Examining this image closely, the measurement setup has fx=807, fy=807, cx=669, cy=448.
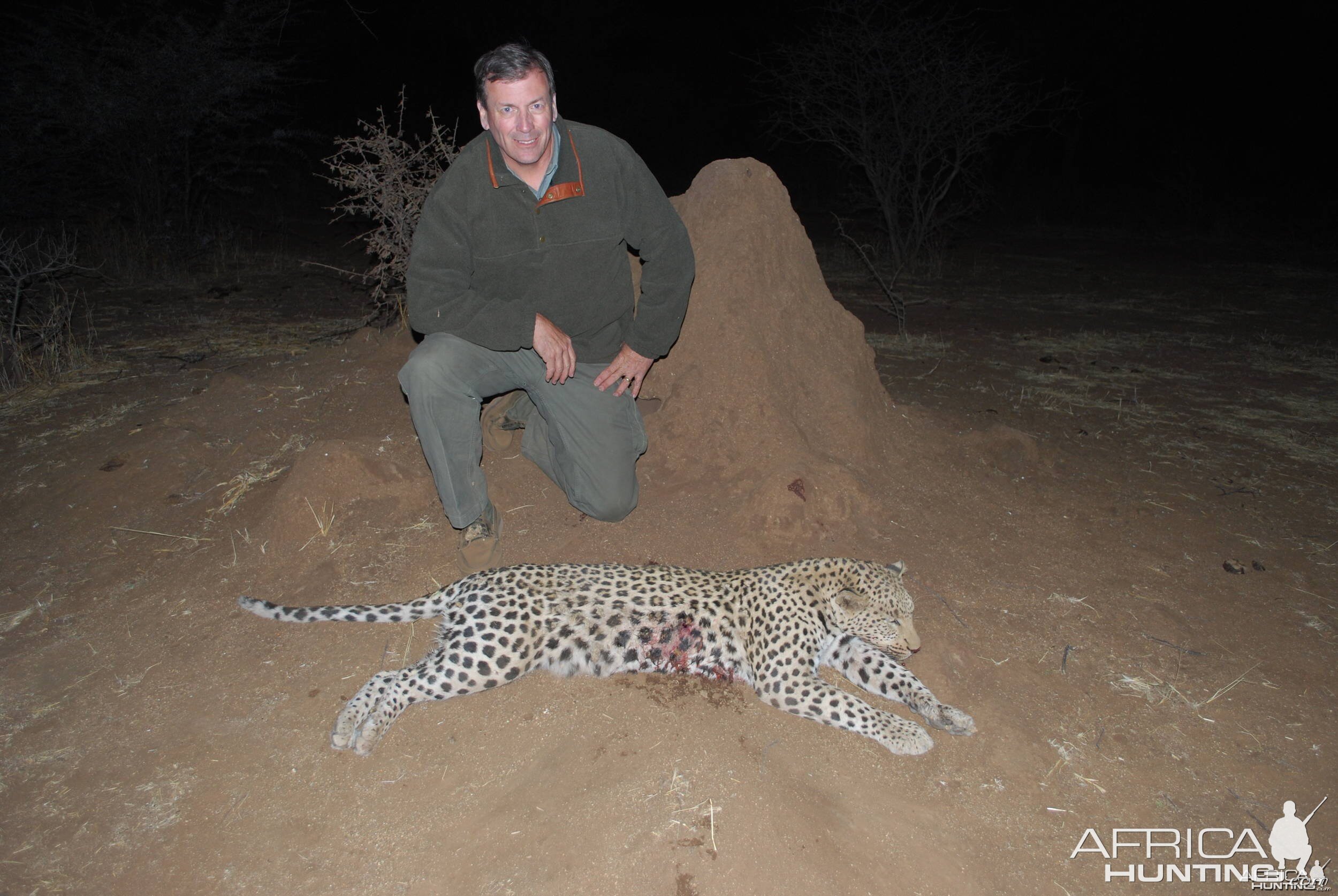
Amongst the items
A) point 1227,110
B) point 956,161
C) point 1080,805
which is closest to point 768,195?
point 1080,805

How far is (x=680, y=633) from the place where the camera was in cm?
293

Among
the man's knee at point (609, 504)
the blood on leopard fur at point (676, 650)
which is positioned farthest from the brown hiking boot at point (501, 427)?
the blood on leopard fur at point (676, 650)

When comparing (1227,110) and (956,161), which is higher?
(1227,110)

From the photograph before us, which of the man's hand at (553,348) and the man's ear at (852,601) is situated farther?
the man's hand at (553,348)

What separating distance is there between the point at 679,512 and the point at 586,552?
0.49 meters

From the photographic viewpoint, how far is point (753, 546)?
11.7 ft

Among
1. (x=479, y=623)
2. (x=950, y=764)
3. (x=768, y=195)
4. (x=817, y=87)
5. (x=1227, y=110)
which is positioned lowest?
(x=950, y=764)

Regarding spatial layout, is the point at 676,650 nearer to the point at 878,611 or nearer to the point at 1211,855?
the point at 878,611

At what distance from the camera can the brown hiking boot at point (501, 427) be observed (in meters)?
4.01

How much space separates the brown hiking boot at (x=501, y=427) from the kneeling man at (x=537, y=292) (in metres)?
0.40

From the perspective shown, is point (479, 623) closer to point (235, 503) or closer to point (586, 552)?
point (586, 552)

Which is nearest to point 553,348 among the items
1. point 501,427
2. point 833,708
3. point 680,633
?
point 501,427

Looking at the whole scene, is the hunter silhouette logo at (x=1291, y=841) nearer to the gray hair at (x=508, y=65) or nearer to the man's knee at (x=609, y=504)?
the man's knee at (x=609, y=504)

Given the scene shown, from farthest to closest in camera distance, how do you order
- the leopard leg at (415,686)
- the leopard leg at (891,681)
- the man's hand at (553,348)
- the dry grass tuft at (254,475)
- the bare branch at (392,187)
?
the bare branch at (392,187) < the dry grass tuft at (254,475) < the man's hand at (553,348) < the leopard leg at (891,681) < the leopard leg at (415,686)
